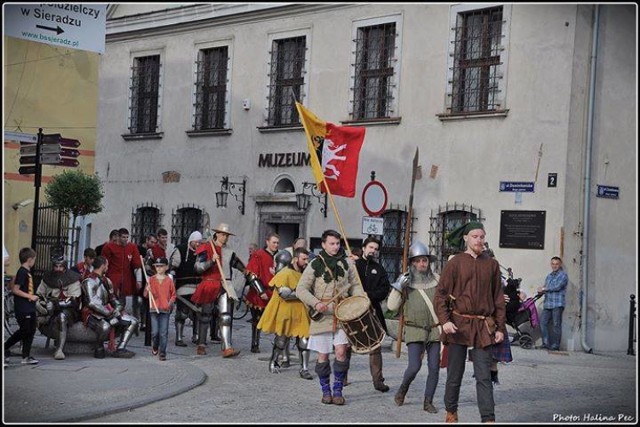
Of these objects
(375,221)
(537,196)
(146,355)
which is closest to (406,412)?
(146,355)

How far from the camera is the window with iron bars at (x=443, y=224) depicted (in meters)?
20.8

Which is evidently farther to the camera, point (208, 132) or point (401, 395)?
point (208, 132)

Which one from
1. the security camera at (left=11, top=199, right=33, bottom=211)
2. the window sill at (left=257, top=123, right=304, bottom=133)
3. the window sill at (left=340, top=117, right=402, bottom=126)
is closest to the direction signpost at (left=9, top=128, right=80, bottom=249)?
the window sill at (left=340, top=117, right=402, bottom=126)

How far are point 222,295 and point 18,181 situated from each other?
17556 millimetres

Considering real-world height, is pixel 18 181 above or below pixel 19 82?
below

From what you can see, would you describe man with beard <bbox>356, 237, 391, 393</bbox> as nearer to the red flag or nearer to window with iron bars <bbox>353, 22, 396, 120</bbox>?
the red flag

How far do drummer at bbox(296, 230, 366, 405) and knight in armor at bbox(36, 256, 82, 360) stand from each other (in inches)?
159

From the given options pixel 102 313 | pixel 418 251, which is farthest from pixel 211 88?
pixel 418 251

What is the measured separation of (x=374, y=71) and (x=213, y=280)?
28.7ft

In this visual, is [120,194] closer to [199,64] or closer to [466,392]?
[199,64]

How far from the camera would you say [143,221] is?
27.5 metres

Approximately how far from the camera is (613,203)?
19781mm

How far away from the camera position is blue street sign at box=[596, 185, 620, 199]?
19.5 m

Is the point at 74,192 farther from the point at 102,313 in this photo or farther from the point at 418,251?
the point at 418,251
